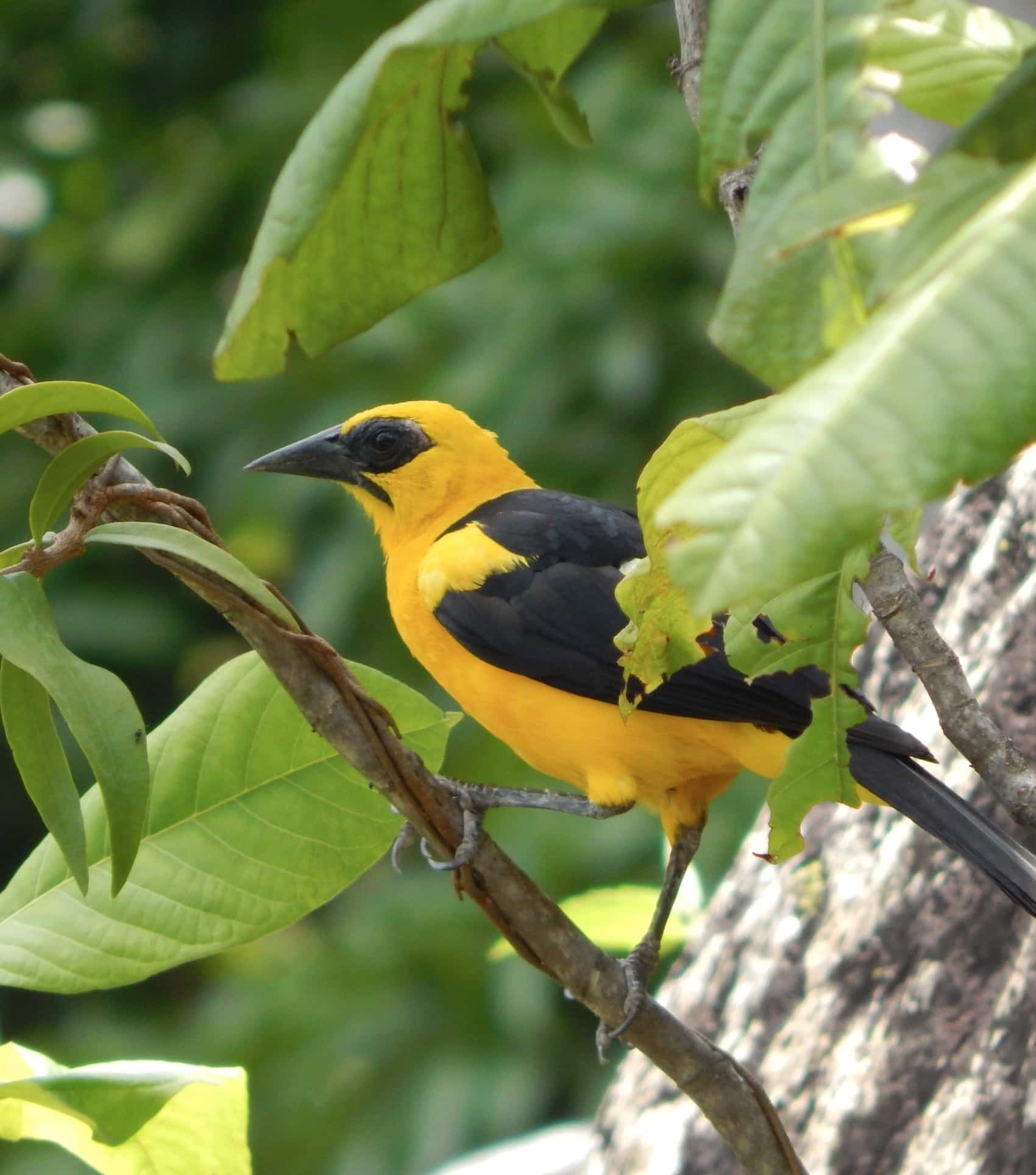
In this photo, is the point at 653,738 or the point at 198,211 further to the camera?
the point at 198,211

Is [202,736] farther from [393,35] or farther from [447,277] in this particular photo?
[393,35]

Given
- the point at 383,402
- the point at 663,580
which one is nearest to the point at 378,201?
the point at 663,580

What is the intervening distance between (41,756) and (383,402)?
502cm

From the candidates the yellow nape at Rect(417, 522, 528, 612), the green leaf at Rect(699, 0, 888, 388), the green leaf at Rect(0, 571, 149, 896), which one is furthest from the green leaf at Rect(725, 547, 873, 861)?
the yellow nape at Rect(417, 522, 528, 612)

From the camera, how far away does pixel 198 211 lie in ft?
24.3

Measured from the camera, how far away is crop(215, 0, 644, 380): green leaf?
103cm

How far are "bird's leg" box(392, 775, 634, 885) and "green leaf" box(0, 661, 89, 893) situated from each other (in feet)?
2.05

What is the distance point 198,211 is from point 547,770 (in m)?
4.79

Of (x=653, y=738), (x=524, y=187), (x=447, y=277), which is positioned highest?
(x=447, y=277)

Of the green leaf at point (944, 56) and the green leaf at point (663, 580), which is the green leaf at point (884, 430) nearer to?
the green leaf at point (944, 56)

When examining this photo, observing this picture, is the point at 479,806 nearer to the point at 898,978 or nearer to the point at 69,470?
the point at 898,978

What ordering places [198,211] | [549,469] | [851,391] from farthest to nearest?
[198,211] < [549,469] < [851,391]

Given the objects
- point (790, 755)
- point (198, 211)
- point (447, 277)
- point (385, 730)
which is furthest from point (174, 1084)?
point (198, 211)

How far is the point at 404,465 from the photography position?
4.03m
